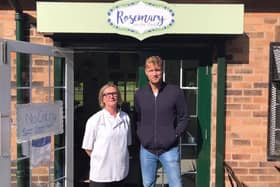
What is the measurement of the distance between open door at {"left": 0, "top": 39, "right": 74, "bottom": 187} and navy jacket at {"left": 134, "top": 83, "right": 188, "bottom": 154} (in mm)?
1089

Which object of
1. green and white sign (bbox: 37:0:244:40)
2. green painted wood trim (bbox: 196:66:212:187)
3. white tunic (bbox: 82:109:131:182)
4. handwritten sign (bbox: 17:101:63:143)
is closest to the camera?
white tunic (bbox: 82:109:131:182)

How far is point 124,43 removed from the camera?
16.0 feet

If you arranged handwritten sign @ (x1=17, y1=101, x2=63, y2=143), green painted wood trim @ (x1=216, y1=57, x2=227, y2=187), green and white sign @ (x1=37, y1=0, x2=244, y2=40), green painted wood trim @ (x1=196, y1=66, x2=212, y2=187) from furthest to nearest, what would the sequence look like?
→ green painted wood trim @ (x1=196, y1=66, x2=212, y2=187) → green painted wood trim @ (x1=216, y1=57, x2=227, y2=187) → green and white sign @ (x1=37, y1=0, x2=244, y2=40) → handwritten sign @ (x1=17, y1=101, x2=63, y2=143)

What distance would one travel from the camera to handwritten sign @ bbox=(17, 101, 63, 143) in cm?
407

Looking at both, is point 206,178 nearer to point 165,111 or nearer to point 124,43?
point 165,111

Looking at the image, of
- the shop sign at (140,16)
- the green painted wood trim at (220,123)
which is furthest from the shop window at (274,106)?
the shop sign at (140,16)

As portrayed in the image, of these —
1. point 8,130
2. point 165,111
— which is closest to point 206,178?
point 165,111

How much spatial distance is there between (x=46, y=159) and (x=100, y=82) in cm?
259

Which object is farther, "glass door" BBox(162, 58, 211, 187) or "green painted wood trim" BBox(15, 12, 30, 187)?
"glass door" BBox(162, 58, 211, 187)

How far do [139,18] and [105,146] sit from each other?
142 cm

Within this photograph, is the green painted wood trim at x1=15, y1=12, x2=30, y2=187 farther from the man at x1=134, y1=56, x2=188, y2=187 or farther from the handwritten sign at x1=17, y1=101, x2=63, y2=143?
the man at x1=134, y1=56, x2=188, y2=187

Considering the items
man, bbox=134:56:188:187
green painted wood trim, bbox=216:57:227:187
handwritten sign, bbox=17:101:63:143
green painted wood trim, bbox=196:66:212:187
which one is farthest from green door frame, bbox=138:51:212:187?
handwritten sign, bbox=17:101:63:143

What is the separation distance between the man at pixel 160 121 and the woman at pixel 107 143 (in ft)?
1.24

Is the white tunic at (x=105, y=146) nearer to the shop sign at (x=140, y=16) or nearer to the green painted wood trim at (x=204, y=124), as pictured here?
the shop sign at (x=140, y=16)
